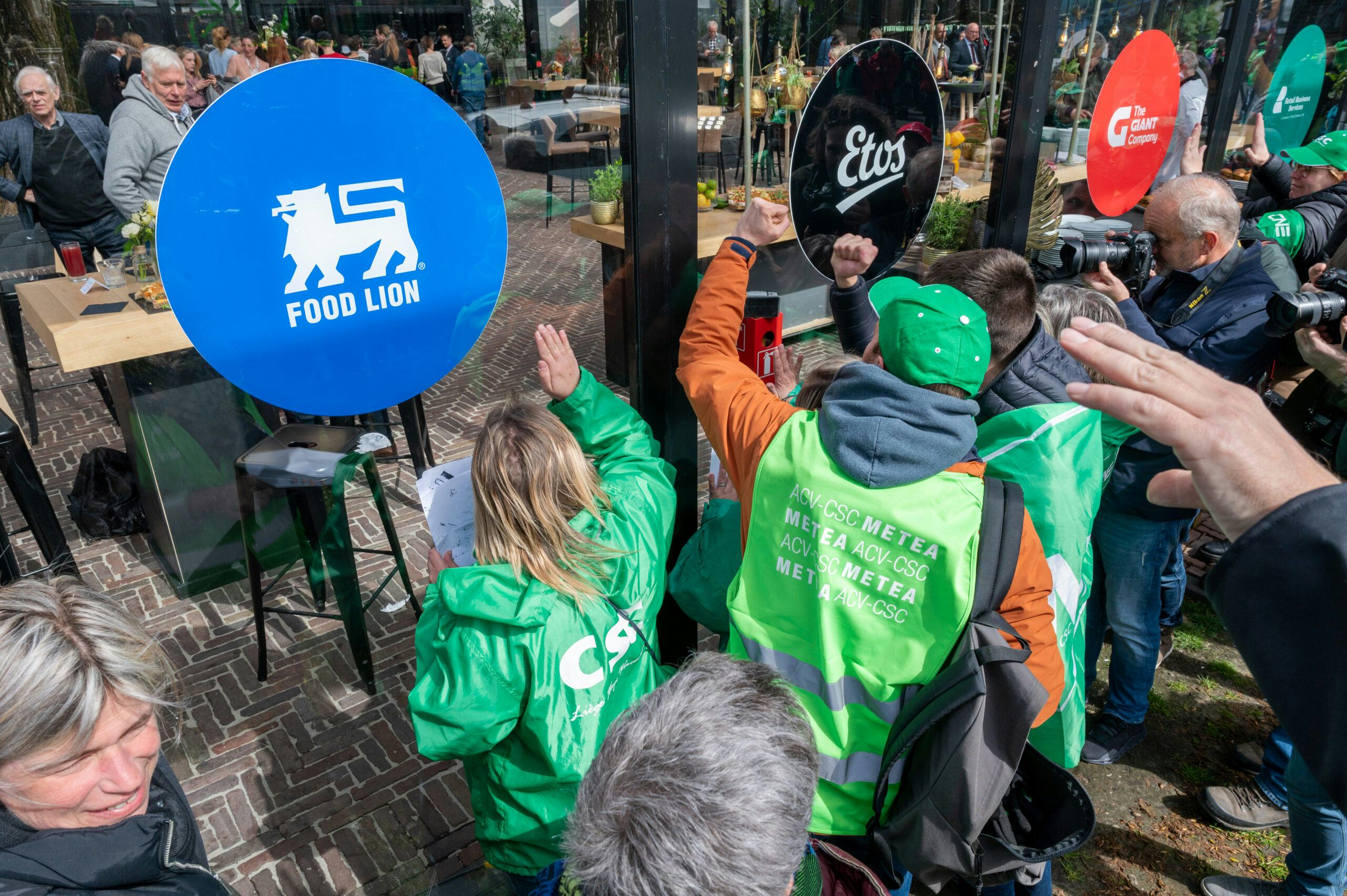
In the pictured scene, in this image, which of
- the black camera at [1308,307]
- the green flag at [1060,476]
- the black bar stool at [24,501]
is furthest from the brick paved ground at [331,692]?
the black camera at [1308,307]

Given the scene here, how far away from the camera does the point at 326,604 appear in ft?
11.1

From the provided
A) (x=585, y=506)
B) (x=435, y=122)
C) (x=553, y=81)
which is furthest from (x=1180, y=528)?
(x=435, y=122)

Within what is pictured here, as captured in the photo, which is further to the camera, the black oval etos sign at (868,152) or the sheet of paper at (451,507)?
the black oval etos sign at (868,152)

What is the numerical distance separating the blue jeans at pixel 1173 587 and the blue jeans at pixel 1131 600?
1.40ft

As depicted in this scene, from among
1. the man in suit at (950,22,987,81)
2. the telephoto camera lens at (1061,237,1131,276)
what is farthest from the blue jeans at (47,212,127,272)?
the telephoto camera lens at (1061,237,1131,276)

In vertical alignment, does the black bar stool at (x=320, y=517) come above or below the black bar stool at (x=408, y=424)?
below

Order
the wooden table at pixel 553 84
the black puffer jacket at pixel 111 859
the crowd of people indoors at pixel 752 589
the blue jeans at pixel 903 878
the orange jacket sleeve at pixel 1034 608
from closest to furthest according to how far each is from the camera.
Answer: the crowd of people indoors at pixel 752 589
the black puffer jacket at pixel 111 859
the orange jacket sleeve at pixel 1034 608
the blue jeans at pixel 903 878
the wooden table at pixel 553 84

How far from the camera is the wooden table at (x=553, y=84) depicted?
221cm

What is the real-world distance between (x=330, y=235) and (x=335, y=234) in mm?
14

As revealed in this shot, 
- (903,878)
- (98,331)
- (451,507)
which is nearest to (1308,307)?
(903,878)

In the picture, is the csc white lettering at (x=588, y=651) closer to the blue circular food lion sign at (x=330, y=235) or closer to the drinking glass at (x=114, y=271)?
the blue circular food lion sign at (x=330, y=235)

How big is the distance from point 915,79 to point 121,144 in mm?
2664

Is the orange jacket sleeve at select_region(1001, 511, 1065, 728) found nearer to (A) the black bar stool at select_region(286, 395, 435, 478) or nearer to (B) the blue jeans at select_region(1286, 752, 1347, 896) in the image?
(B) the blue jeans at select_region(1286, 752, 1347, 896)

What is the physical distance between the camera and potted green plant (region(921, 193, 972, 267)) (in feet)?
11.9
